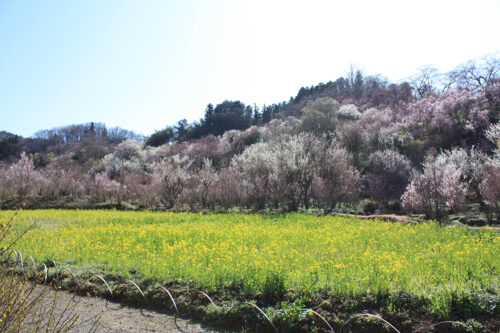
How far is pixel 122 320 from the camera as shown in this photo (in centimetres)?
638

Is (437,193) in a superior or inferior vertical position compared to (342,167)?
inferior

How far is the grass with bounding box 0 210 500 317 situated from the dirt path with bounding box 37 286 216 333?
0.99 m

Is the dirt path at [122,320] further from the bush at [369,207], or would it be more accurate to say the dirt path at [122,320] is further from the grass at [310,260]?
the bush at [369,207]

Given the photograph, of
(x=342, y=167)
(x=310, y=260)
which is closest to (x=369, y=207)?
(x=342, y=167)

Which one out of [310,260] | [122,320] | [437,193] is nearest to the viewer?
[122,320]

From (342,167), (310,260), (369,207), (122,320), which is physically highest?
(342,167)

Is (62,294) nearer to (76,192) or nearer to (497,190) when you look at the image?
(497,190)

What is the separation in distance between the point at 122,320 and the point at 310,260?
4531 mm

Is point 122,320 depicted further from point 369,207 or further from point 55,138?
point 55,138

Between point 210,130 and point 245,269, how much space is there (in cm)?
6148

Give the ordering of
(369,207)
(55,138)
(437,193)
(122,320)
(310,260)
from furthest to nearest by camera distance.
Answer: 1. (55,138)
2. (369,207)
3. (437,193)
4. (310,260)
5. (122,320)

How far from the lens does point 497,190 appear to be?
15.1m

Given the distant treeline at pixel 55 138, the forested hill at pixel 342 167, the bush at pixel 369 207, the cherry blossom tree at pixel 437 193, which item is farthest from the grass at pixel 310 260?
the distant treeline at pixel 55 138

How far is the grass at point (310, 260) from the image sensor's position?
633 centimetres
